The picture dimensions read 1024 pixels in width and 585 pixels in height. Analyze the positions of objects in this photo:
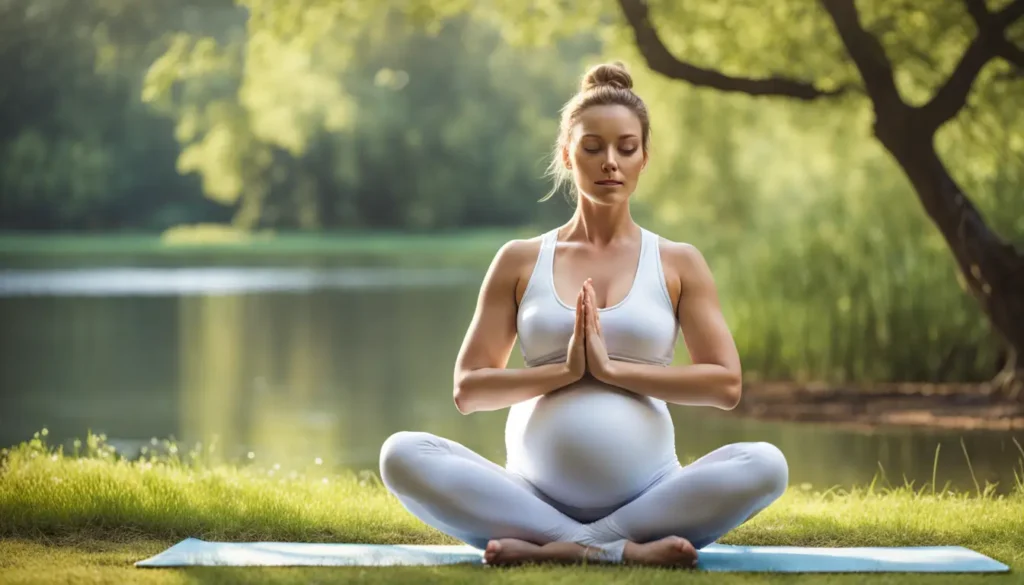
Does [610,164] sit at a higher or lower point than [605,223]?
higher

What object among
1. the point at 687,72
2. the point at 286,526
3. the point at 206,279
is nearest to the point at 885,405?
the point at 687,72

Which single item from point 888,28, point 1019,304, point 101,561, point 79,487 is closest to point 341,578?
point 101,561

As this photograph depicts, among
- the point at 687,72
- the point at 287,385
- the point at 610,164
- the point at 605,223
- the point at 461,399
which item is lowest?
the point at 287,385

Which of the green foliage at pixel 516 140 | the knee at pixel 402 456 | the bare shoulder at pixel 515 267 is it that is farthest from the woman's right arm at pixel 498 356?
the green foliage at pixel 516 140

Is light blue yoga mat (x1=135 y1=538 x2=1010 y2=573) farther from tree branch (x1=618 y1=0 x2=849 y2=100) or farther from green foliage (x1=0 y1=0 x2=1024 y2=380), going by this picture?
tree branch (x1=618 y1=0 x2=849 y2=100)

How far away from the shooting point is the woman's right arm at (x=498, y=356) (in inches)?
126

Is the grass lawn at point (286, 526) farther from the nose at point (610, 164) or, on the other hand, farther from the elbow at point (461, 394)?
the nose at point (610, 164)

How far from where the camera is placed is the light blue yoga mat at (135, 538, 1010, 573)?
3.27 m

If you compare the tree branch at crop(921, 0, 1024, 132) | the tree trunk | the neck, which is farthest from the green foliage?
the neck

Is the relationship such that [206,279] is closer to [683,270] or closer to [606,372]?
[683,270]

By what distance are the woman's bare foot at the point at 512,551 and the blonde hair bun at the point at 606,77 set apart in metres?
1.08

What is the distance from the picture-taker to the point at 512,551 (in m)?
3.20

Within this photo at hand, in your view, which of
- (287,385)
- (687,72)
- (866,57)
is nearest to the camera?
(866,57)

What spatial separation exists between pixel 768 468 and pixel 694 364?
297 millimetres
